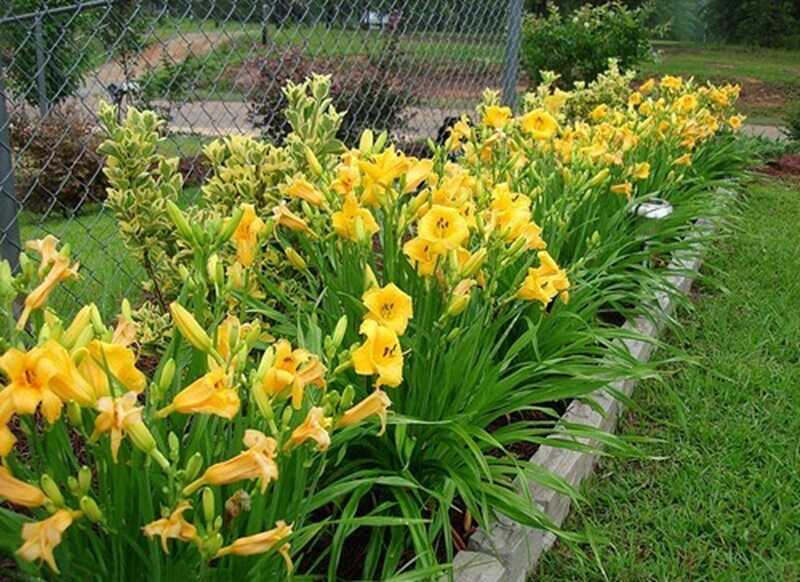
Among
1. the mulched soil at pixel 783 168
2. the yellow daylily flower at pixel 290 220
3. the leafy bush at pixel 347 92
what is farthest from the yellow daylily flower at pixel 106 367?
the mulched soil at pixel 783 168

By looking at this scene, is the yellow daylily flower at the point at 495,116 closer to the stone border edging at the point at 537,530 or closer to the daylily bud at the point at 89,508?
the stone border edging at the point at 537,530

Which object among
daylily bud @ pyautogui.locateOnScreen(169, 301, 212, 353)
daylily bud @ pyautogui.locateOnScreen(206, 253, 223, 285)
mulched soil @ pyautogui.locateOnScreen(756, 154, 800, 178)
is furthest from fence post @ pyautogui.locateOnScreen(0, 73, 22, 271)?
mulched soil @ pyautogui.locateOnScreen(756, 154, 800, 178)

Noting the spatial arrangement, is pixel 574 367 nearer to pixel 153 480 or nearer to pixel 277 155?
pixel 277 155

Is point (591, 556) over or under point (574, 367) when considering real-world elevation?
under

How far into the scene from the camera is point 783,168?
8531mm

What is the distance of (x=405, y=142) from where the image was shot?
602cm

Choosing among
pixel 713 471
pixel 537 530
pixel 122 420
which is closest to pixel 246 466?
pixel 122 420

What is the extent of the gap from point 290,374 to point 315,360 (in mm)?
68

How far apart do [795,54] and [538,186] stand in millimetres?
23572

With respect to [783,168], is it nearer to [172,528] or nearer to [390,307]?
[390,307]

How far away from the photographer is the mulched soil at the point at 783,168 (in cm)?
834

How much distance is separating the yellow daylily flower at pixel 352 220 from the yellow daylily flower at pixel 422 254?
0.12 metres

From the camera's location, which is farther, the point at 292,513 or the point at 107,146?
the point at 107,146

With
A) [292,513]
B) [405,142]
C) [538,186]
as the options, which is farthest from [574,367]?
[405,142]
